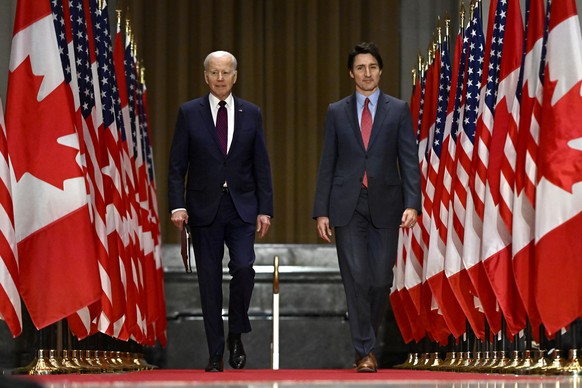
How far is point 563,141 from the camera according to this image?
7.09 m

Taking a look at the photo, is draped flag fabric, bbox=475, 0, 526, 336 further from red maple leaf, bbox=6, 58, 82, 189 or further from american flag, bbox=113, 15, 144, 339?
american flag, bbox=113, 15, 144, 339

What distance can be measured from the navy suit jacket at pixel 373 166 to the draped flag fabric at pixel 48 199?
178 centimetres

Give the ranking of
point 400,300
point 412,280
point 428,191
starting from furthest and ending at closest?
point 400,300 → point 412,280 → point 428,191

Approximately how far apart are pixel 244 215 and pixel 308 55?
11.0 meters

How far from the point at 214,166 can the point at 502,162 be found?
2.33m

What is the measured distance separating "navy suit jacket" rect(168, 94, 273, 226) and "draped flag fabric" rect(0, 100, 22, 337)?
3.56ft

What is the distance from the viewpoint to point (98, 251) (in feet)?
28.2

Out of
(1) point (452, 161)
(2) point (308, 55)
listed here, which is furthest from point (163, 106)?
(1) point (452, 161)

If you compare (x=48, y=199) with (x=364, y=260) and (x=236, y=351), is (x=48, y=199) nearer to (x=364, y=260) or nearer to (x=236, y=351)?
(x=236, y=351)

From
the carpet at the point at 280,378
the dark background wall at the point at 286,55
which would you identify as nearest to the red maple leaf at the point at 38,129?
the carpet at the point at 280,378

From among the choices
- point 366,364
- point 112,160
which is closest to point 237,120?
point 366,364

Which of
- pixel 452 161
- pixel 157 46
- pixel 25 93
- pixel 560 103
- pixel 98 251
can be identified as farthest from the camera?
pixel 157 46

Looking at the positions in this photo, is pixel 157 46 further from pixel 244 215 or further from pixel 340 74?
pixel 244 215

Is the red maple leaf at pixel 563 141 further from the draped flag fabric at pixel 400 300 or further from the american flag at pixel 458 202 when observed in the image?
the draped flag fabric at pixel 400 300
